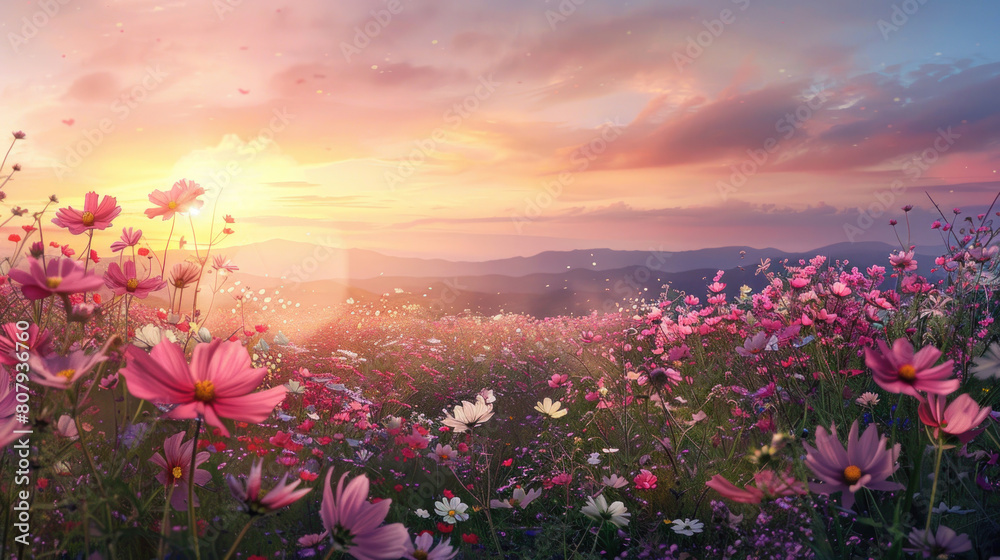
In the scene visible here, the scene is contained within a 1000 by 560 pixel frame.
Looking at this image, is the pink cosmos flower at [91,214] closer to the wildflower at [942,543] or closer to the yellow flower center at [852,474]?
the yellow flower center at [852,474]

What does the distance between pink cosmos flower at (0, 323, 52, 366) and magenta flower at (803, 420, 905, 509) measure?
1.49 m

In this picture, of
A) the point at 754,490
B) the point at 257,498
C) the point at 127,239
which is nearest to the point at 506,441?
the point at 127,239

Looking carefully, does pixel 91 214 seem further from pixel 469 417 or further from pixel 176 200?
pixel 469 417

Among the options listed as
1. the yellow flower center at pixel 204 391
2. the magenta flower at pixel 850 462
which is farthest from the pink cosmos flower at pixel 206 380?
the magenta flower at pixel 850 462

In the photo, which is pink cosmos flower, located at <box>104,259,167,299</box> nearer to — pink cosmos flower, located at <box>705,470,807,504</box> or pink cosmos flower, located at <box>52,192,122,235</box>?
pink cosmos flower, located at <box>52,192,122,235</box>

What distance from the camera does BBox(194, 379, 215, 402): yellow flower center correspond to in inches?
33.3

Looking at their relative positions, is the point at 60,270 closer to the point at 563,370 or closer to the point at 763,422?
the point at 763,422

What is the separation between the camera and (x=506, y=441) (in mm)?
3643

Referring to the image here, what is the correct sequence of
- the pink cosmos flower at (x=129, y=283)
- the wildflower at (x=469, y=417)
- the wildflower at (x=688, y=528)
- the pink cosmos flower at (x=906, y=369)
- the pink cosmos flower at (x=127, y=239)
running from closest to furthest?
the pink cosmos flower at (x=906, y=369), the pink cosmos flower at (x=129, y=283), the wildflower at (x=469, y=417), the wildflower at (x=688, y=528), the pink cosmos flower at (x=127, y=239)

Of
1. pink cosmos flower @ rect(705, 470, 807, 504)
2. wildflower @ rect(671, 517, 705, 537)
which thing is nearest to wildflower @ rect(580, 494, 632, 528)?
wildflower @ rect(671, 517, 705, 537)

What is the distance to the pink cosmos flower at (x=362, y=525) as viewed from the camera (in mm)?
824

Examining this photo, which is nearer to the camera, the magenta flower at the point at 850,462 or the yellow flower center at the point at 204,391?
the yellow flower center at the point at 204,391

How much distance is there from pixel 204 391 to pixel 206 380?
2 centimetres

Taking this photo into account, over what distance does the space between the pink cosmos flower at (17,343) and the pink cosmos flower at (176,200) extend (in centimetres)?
89
